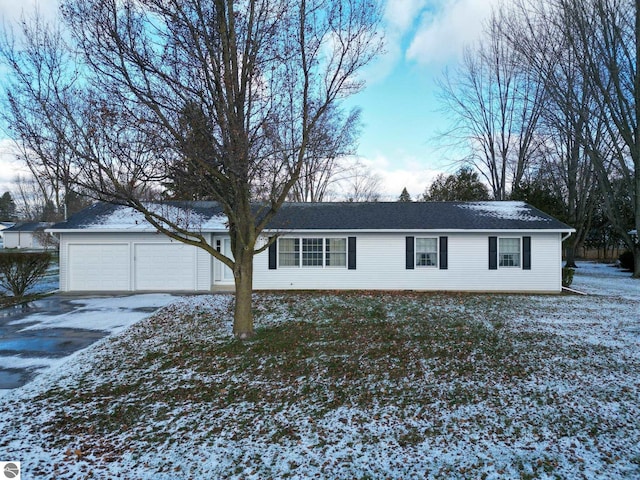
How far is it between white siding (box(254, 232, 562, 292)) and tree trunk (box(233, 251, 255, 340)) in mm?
7185

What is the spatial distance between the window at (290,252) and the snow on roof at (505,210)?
7.75m

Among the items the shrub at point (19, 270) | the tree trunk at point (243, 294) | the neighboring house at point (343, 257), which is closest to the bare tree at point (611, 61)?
the neighboring house at point (343, 257)

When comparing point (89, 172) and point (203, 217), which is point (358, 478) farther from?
point (203, 217)

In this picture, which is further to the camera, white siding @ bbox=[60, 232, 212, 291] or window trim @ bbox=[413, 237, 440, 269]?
window trim @ bbox=[413, 237, 440, 269]

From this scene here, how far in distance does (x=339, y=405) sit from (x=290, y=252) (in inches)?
407

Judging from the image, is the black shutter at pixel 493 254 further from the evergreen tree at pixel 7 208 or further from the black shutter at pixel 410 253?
the evergreen tree at pixel 7 208

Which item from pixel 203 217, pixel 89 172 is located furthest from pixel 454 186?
pixel 89 172

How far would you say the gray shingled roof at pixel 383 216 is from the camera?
46.6 feet

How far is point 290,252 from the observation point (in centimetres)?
1476

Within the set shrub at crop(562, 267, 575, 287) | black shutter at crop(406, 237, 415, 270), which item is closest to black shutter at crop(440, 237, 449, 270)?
black shutter at crop(406, 237, 415, 270)

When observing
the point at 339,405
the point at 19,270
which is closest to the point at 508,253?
the point at 339,405

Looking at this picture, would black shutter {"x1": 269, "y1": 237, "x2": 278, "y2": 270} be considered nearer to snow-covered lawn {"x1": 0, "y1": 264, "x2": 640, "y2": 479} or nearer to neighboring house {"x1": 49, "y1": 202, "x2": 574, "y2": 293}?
neighboring house {"x1": 49, "y1": 202, "x2": 574, "y2": 293}
